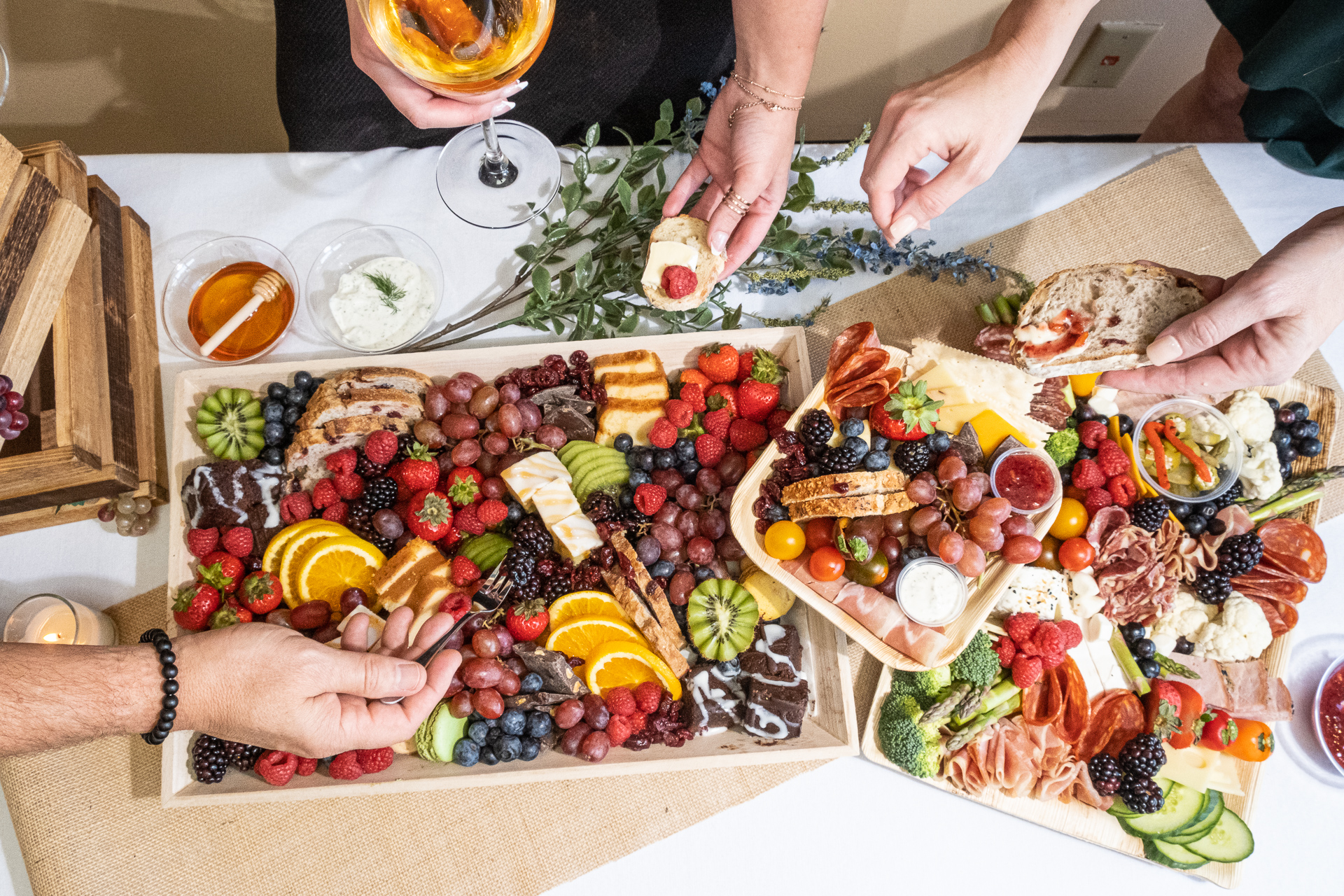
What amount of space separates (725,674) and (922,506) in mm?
604

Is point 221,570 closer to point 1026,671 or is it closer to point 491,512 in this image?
point 491,512

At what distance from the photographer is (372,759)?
63.0 inches

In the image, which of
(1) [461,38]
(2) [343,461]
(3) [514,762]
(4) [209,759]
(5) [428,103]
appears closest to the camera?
(1) [461,38]

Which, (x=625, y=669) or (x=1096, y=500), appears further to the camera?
(x=1096, y=500)

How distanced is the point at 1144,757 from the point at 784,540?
0.99 m

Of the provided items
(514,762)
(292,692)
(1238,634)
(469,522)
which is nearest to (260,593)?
(292,692)

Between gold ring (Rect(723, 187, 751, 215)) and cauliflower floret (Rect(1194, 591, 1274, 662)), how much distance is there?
1542 millimetres

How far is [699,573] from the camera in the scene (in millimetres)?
1778

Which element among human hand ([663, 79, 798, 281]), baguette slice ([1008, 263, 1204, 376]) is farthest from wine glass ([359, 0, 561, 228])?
baguette slice ([1008, 263, 1204, 376])

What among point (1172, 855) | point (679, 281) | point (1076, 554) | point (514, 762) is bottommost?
point (1172, 855)

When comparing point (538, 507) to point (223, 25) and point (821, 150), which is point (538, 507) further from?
point (223, 25)

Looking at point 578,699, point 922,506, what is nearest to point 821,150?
point 922,506

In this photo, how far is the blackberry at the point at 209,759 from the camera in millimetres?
1554

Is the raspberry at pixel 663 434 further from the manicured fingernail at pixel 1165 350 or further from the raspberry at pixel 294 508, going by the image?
the manicured fingernail at pixel 1165 350
